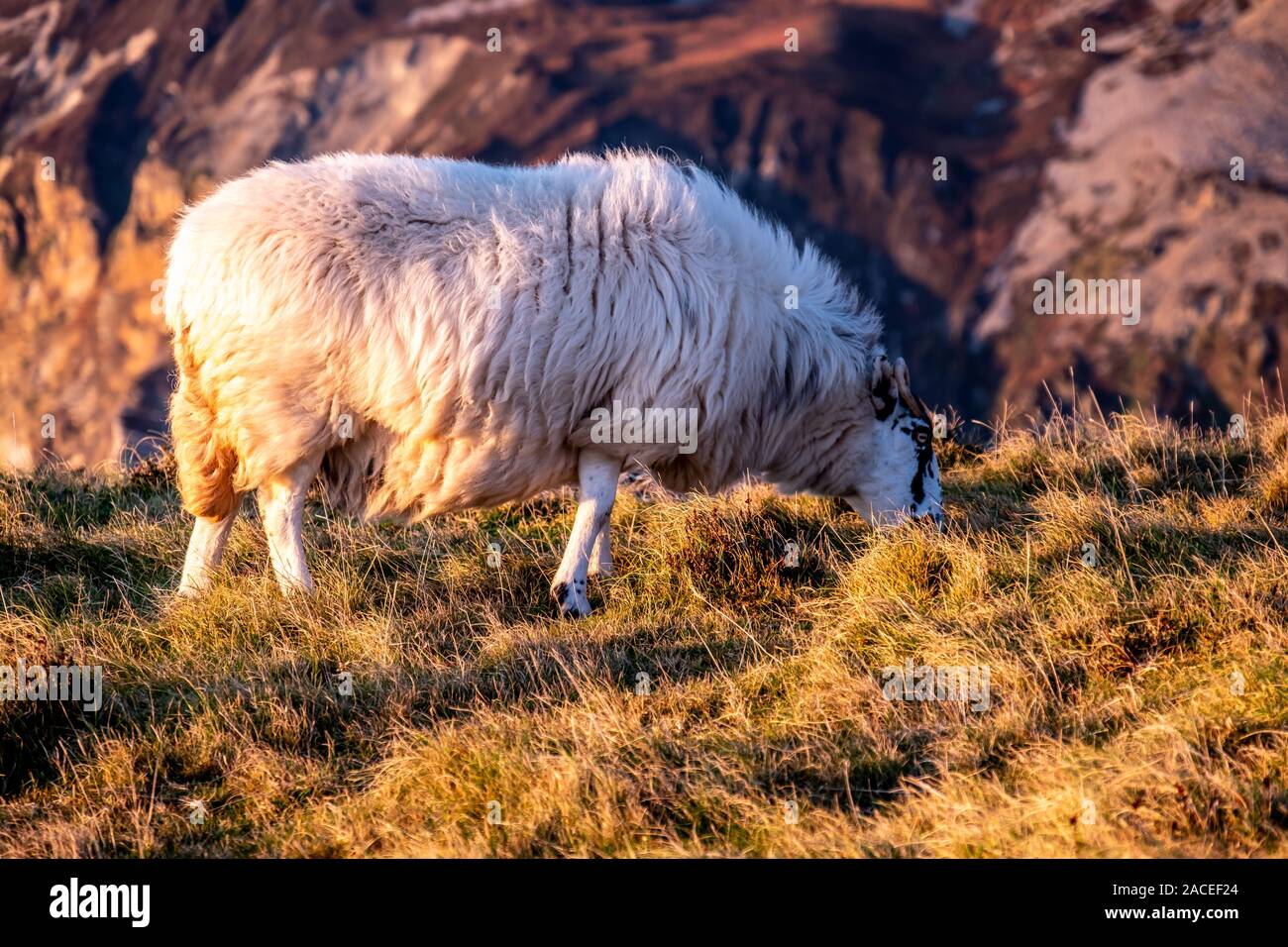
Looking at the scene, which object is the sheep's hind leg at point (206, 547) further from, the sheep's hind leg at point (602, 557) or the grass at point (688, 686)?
the sheep's hind leg at point (602, 557)

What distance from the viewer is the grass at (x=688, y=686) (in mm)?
4809

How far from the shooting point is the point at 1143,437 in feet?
27.7

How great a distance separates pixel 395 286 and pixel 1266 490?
471cm

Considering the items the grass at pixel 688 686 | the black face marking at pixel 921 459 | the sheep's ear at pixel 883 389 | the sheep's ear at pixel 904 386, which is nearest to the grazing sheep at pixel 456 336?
the grass at pixel 688 686

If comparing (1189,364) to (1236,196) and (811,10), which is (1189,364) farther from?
(811,10)

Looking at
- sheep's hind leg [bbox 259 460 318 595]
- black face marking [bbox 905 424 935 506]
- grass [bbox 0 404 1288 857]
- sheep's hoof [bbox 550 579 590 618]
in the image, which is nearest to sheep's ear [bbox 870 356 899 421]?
black face marking [bbox 905 424 935 506]

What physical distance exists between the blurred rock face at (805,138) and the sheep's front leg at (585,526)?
83.0 meters

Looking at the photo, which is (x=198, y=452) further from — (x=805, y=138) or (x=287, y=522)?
(x=805, y=138)

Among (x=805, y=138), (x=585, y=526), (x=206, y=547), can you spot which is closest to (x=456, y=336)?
(x=585, y=526)

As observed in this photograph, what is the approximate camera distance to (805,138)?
117 m

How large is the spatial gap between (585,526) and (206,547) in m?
2.03

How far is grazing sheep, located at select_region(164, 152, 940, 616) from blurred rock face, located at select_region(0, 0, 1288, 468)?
82.7 meters

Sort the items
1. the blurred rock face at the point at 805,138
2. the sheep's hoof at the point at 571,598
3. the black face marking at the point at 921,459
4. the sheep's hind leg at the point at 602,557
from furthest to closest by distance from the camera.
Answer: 1. the blurred rock face at the point at 805,138
2. the black face marking at the point at 921,459
3. the sheep's hind leg at the point at 602,557
4. the sheep's hoof at the point at 571,598
